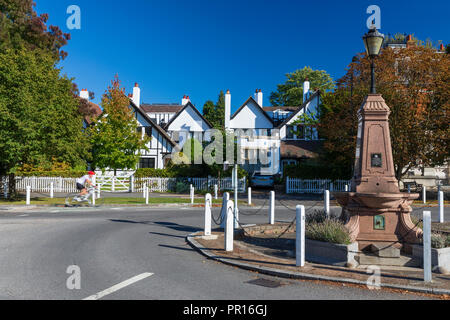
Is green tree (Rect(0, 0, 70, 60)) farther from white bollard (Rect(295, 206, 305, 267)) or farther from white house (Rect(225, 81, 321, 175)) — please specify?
white bollard (Rect(295, 206, 305, 267))

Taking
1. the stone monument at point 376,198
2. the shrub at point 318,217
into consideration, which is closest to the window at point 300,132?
the shrub at point 318,217

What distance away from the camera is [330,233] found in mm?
8258

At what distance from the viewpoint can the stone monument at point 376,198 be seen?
8672 millimetres

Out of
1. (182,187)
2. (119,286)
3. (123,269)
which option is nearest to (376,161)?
(123,269)

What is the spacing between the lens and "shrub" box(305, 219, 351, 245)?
8111 mm

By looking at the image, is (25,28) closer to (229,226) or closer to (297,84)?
(229,226)

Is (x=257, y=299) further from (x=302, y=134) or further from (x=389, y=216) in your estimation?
(x=302, y=134)

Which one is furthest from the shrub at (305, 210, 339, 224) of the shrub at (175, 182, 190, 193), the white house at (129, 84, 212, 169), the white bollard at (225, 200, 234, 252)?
the white house at (129, 84, 212, 169)

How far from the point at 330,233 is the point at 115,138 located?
2742 centimetres

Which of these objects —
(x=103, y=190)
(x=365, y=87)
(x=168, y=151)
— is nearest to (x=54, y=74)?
(x=103, y=190)

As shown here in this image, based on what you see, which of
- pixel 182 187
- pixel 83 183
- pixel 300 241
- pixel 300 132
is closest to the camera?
pixel 300 241

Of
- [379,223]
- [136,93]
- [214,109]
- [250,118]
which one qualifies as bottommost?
[379,223]

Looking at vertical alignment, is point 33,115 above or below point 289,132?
below
